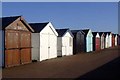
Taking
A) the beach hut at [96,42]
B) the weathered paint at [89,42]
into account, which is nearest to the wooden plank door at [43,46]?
the weathered paint at [89,42]

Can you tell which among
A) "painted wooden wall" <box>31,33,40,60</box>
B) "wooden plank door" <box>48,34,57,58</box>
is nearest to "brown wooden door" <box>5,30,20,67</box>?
"painted wooden wall" <box>31,33,40,60</box>

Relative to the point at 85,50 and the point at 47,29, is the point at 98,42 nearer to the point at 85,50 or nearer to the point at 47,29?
the point at 85,50

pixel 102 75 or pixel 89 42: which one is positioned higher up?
pixel 89 42

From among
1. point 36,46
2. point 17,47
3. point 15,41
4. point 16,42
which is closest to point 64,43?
point 36,46

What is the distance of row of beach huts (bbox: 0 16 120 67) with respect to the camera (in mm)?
20891

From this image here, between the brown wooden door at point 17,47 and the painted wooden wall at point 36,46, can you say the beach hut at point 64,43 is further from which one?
the brown wooden door at point 17,47

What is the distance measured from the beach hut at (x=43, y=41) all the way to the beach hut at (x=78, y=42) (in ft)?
29.0

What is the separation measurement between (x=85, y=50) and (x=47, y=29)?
1718cm

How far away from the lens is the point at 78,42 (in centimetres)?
4172

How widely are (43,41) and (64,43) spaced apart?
26.0ft

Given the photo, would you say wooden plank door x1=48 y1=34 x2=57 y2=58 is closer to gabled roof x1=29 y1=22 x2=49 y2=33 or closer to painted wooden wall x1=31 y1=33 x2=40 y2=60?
gabled roof x1=29 y1=22 x2=49 y2=33

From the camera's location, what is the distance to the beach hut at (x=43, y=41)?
2717 cm

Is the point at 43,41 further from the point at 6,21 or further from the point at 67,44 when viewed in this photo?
the point at 67,44

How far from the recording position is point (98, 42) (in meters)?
54.7
